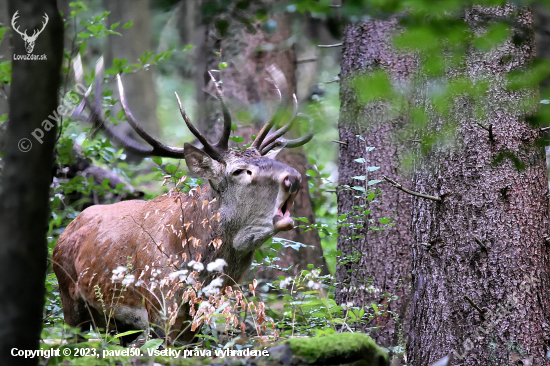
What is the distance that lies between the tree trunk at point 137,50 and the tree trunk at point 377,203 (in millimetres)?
11216

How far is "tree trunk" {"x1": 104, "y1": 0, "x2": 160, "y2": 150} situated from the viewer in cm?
1672

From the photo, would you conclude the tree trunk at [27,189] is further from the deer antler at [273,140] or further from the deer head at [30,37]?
the deer antler at [273,140]

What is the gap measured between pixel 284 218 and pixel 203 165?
36.3 inches

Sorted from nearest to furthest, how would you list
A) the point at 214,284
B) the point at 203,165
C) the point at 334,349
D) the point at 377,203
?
the point at 334,349, the point at 214,284, the point at 203,165, the point at 377,203

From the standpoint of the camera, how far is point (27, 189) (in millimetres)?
2520

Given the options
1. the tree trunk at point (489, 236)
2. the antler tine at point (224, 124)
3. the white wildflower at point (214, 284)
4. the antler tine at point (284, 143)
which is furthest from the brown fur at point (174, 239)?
the tree trunk at point (489, 236)

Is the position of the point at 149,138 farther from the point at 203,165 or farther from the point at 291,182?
the point at 291,182

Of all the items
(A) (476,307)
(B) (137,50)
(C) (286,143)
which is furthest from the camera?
(B) (137,50)

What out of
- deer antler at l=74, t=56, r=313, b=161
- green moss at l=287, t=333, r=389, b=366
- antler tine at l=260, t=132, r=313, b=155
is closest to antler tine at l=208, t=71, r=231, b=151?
deer antler at l=74, t=56, r=313, b=161

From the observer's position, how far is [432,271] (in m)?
4.26

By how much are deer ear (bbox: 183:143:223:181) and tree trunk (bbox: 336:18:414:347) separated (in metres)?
1.35

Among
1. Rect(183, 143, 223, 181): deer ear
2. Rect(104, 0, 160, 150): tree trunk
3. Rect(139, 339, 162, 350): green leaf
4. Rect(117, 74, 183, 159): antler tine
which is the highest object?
Rect(104, 0, 160, 150): tree trunk

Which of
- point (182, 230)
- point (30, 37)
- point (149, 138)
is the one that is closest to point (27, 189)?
point (30, 37)

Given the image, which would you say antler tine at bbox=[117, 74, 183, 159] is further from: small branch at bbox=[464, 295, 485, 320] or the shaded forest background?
small branch at bbox=[464, 295, 485, 320]
